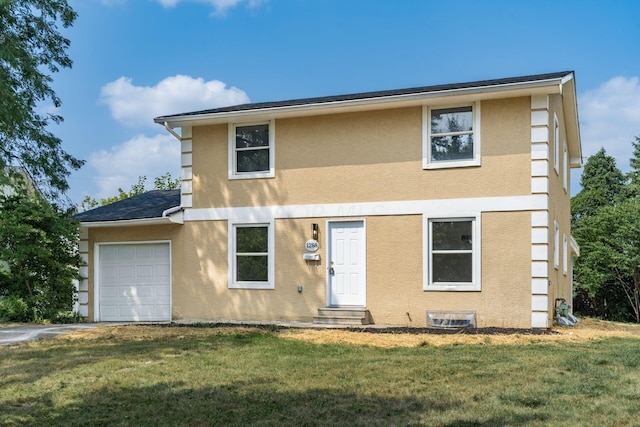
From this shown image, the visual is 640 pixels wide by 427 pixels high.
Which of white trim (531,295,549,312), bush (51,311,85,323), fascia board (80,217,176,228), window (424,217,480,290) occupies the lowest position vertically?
bush (51,311,85,323)

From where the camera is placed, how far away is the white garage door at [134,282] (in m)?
15.4

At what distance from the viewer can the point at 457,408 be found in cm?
607

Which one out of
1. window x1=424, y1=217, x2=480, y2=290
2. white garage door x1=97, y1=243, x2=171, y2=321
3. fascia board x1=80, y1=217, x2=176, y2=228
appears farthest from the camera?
white garage door x1=97, y1=243, x2=171, y2=321

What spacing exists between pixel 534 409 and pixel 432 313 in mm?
6996

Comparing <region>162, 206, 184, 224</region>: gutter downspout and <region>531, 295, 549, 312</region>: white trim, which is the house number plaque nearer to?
<region>162, 206, 184, 224</region>: gutter downspout

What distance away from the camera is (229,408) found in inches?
246

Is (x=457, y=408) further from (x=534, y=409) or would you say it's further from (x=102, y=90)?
(x=102, y=90)

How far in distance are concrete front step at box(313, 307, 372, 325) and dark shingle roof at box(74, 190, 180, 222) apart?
4.54m

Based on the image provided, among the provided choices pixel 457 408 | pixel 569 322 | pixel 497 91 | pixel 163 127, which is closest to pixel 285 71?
pixel 163 127

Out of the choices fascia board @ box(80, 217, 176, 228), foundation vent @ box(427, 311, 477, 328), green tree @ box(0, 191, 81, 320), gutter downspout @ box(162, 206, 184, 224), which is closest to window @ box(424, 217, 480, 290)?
foundation vent @ box(427, 311, 477, 328)

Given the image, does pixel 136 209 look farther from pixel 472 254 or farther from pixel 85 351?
pixel 472 254

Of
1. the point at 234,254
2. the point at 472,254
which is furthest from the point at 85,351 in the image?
the point at 472,254

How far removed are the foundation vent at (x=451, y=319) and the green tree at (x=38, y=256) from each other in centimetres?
874

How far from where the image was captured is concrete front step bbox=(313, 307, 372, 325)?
13.4 m
